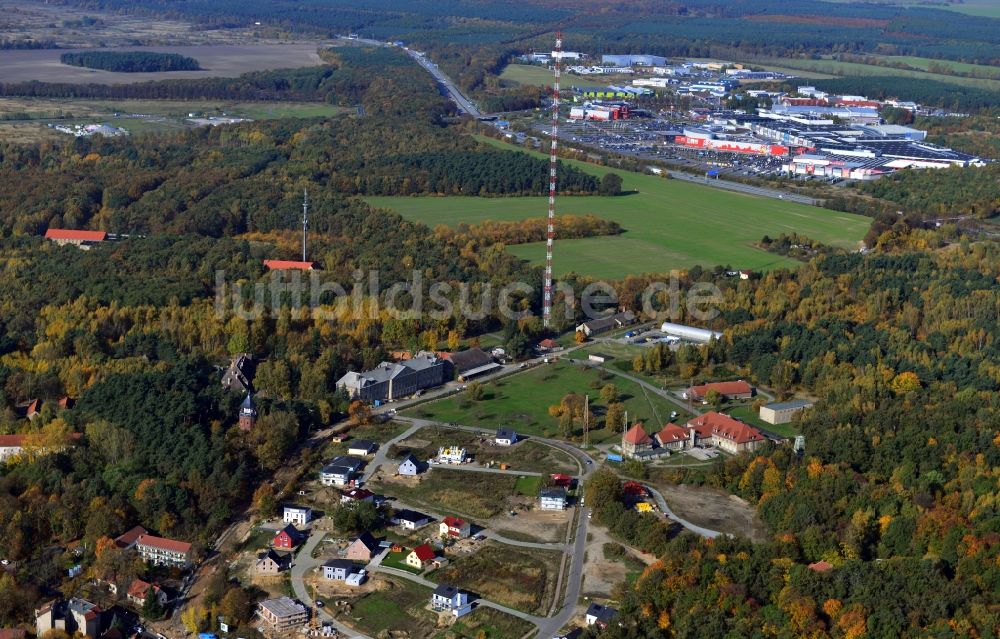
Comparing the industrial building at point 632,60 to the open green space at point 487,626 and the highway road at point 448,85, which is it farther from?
the open green space at point 487,626

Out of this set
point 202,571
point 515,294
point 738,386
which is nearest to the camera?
point 202,571

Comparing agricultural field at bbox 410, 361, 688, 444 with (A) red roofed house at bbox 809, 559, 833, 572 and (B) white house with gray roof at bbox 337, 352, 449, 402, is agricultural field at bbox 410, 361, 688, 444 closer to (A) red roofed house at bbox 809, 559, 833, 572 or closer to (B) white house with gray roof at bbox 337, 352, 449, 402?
(B) white house with gray roof at bbox 337, 352, 449, 402

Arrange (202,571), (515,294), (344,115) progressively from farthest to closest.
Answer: (344,115), (515,294), (202,571)

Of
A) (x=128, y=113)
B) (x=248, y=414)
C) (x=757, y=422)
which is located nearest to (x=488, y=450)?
(x=248, y=414)

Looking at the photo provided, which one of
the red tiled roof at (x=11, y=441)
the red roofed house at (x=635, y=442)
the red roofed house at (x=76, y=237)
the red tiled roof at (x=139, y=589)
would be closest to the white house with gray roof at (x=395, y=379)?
the red roofed house at (x=635, y=442)

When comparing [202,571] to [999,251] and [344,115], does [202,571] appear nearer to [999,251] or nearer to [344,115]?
[999,251]

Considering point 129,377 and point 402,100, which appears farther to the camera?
A: point 402,100

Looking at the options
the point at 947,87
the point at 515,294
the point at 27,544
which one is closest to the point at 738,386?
the point at 515,294
